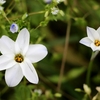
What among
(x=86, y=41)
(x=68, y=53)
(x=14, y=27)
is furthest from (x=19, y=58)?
Answer: (x=68, y=53)

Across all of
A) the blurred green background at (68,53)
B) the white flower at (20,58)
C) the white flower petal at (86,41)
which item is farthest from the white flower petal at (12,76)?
the blurred green background at (68,53)

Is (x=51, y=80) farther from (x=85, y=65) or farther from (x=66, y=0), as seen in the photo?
(x=66, y=0)

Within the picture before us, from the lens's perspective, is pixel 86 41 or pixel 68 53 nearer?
pixel 86 41

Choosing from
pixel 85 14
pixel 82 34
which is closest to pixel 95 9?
pixel 85 14

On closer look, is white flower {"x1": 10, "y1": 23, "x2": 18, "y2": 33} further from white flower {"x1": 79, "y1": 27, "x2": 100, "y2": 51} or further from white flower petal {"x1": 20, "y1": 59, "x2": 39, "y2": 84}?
white flower {"x1": 79, "y1": 27, "x2": 100, "y2": 51}

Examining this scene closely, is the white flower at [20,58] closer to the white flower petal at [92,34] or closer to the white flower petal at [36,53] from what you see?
the white flower petal at [36,53]

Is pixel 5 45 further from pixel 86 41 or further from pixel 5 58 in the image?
pixel 86 41

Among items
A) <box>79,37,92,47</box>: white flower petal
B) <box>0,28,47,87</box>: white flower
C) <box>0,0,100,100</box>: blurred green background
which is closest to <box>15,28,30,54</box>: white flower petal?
<box>0,28,47,87</box>: white flower
